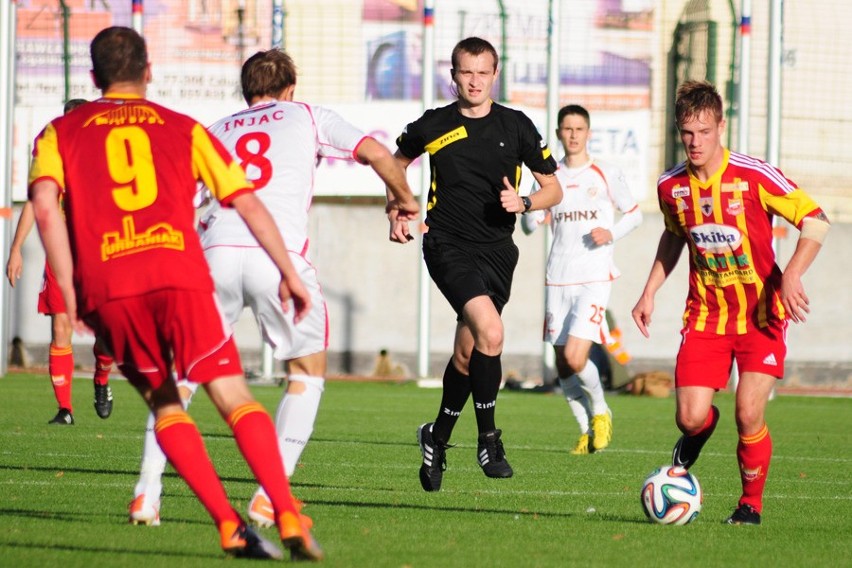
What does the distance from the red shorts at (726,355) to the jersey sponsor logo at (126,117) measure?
3.01 meters

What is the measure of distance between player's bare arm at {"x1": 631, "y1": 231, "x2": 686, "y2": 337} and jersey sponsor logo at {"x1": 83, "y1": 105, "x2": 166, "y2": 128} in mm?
2993

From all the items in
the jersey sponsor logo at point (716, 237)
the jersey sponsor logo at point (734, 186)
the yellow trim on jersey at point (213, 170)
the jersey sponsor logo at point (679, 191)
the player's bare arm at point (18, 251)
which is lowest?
the player's bare arm at point (18, 251)

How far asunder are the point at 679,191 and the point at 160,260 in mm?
3038

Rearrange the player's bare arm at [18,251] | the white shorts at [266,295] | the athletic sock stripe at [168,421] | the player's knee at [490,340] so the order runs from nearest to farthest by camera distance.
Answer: the athletic sock stripe at [168,421]
the white shorts at [266,295]
the player's knee at [490,340]
the player's bare arm at [18,251]

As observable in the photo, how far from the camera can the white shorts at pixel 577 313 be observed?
11.5m

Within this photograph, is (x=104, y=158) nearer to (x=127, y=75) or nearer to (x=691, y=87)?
(x=127, y=75)

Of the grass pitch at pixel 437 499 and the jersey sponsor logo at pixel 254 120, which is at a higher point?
the jersey sponsor logo at pixel 254 120

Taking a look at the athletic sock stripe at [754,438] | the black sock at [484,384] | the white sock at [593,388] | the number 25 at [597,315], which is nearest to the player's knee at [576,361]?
the white sock at [593,388]

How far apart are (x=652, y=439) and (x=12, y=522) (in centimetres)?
665

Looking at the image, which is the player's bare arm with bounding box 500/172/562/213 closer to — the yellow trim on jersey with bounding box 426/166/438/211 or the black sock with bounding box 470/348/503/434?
the yellow trim on jersey with bounding box 426/166/438/211

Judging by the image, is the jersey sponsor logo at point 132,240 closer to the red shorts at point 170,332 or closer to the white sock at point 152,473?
the red shorts at point 170,332

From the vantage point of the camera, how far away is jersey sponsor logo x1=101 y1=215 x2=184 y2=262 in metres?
5.05

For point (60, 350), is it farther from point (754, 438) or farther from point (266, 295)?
point (754, 438)

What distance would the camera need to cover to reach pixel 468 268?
7910 millimetres
